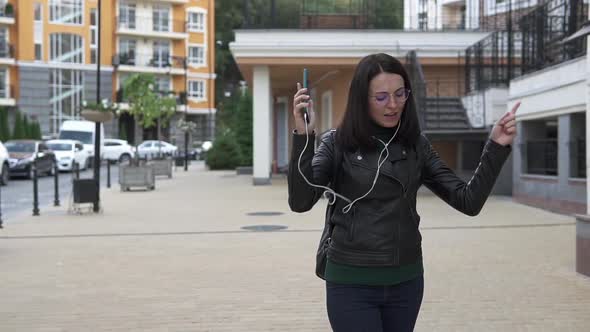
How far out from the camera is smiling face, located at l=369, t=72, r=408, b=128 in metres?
2.96

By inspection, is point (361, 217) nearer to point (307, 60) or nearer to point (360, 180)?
point (360, 180)

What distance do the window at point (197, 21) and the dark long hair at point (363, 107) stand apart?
2584 inches

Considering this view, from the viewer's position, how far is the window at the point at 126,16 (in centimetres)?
6183

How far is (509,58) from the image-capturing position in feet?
64.4

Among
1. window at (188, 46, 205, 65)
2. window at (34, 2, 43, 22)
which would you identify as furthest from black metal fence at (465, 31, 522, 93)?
window at (188, 46, 205, 65)

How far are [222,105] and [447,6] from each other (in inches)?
1494

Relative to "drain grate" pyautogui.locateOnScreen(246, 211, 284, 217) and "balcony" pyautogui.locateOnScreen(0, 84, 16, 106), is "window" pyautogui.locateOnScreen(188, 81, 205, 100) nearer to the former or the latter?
"balcony" pyautogui.locateOnScreen(0, 84, 16, 106)

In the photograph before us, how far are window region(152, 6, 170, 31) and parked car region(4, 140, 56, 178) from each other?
33466 mm

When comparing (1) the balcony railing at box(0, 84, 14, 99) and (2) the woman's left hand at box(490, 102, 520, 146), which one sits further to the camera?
(1) the balcony railing at box(0, 84, 14, 99)

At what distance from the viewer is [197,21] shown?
6750 centimetres

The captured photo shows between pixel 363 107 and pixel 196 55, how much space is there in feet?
216

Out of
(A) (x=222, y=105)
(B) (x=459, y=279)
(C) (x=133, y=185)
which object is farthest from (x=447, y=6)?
(A) (x=222, y=105)

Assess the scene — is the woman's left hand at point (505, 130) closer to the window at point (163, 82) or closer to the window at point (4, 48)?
the window at point (4, 48)

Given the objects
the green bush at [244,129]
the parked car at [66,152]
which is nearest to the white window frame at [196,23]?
the green bush at [244,129]
